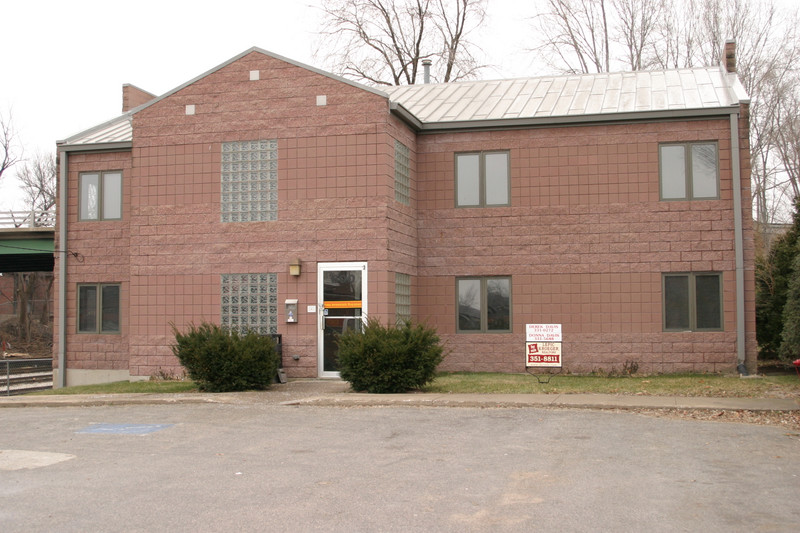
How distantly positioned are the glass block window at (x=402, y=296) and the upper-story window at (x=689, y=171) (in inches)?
251

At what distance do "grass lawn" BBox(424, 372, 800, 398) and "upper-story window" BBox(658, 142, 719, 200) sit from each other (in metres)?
4.25

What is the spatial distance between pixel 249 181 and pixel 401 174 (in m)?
3.58

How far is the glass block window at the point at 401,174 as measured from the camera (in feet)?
66.1

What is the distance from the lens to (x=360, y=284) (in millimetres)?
19469

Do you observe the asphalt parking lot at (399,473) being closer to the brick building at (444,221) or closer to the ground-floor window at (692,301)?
the brick building at (444,221)

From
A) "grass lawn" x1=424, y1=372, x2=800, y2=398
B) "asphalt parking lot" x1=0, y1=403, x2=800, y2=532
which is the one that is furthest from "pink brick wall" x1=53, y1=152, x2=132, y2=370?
"asphalt parking lot" x1=0, y1=403, x2=800, y2=532

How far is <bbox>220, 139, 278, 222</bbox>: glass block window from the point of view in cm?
2023

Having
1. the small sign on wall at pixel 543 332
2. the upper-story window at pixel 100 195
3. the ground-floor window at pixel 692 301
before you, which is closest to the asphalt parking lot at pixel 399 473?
A: the small sign on wall at pixel 543 332

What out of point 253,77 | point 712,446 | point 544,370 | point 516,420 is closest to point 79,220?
point 253,77

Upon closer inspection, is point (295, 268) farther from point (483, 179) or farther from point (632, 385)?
point (632, 385)

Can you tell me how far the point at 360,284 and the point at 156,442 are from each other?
8477 mm

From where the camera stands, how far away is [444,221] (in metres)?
21.5

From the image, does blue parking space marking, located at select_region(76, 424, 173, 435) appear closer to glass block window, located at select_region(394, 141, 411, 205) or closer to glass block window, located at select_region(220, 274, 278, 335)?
glass block window, located at select_region(220, 274, 278, 335)

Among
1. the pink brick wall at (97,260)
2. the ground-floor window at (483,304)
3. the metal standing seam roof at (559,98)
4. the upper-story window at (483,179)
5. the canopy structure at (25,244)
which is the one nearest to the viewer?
the metal standing seam roof at (559,98)
